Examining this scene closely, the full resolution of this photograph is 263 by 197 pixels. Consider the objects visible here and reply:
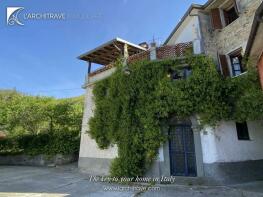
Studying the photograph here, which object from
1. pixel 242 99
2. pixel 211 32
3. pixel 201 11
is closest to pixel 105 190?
pixel 242 99

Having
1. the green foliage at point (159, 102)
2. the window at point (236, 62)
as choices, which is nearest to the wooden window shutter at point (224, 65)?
the window at point (236, 62)

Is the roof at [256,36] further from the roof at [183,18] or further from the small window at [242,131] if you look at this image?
the roof at [183,18]

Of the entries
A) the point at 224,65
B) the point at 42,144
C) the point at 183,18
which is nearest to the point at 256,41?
the point at 224,65

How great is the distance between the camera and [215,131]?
1105 centimetres

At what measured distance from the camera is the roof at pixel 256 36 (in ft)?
19.6

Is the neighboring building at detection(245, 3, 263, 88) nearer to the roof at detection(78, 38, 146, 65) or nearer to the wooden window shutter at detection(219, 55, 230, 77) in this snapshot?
the wooden window shutter at detection(219, 55, 230, 77)

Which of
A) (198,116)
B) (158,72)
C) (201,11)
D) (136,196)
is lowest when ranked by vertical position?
(136,196)

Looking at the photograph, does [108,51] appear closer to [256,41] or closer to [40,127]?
[40,127]

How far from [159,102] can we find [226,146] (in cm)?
390

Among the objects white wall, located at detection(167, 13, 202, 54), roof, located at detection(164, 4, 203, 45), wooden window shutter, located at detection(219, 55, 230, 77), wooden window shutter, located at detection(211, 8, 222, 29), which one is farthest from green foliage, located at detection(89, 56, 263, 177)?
roof, located at detection(164, 4, 203, 45)

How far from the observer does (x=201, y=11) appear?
13812 mm

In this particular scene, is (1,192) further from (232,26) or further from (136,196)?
(232,26)

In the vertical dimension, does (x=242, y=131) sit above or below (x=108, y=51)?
below

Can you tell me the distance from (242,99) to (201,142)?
2.80 m
